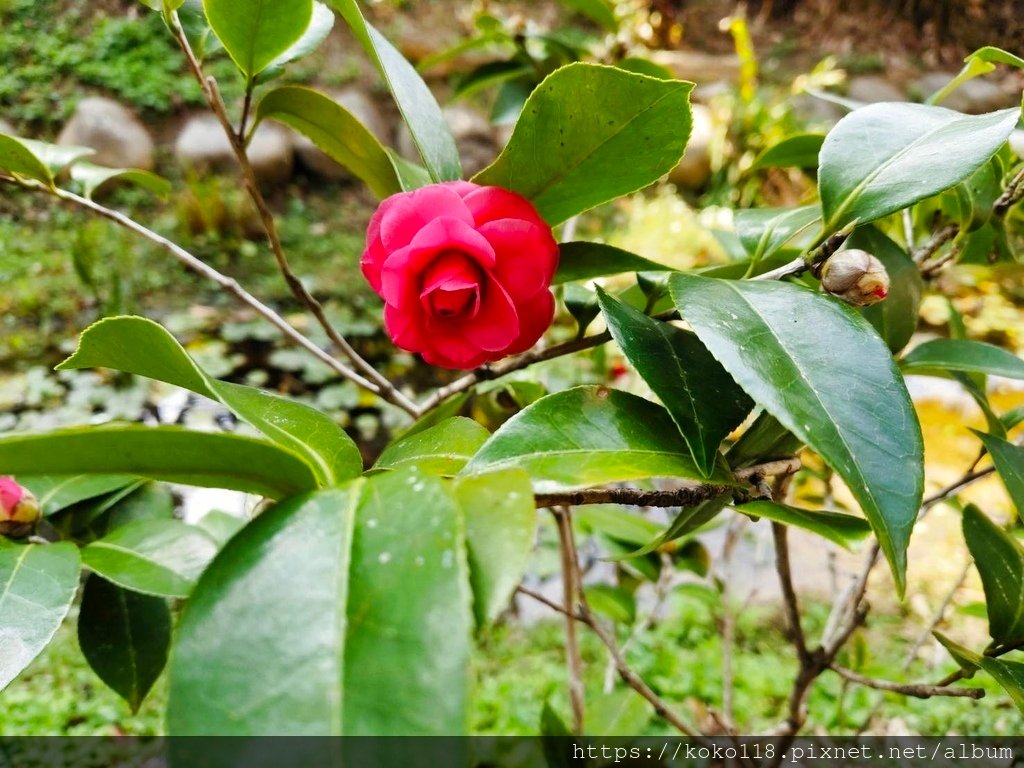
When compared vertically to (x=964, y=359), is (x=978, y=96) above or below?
below

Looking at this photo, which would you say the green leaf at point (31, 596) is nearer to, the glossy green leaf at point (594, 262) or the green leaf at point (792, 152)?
the glossy green leaf at point (594, 262)

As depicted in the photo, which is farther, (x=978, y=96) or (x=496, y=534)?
(x=978, y=96)

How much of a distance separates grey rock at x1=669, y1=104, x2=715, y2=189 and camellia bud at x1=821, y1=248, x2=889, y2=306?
13.9 ft

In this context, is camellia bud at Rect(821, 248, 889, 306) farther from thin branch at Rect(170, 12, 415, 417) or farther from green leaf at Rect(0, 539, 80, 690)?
green leaf at Rect(0, 539, 80, 690)

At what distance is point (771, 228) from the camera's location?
Answer: 0.46 meters

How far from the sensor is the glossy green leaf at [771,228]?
0.45 meters

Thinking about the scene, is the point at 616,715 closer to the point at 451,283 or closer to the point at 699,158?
the point at 451,283

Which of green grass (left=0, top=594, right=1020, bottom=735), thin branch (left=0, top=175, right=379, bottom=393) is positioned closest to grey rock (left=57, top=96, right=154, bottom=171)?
green grass (left=0, top=594, right=1020, bottom=735)

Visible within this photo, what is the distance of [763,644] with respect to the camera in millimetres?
1804

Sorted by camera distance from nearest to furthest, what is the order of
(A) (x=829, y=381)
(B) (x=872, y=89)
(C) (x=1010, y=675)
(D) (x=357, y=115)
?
(A) (x=829, y=381)
(C) (x=1010, y=675)
(D) (x=357, y=115)
(B) (x=872, y=89)

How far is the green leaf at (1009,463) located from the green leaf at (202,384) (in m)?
0.41

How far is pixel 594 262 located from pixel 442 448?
0.62ft

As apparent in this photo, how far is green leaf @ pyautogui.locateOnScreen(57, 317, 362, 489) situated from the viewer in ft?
0.97

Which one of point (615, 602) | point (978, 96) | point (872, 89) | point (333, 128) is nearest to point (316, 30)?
point (333, 128)
